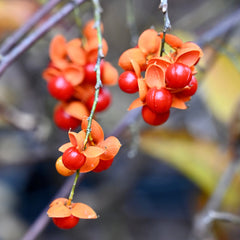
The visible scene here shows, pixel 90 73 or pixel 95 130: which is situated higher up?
pixel 90 73

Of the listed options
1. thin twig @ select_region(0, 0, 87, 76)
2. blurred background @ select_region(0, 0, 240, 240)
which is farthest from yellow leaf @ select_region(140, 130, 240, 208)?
thin twig @ select_region(0, 0, 87, 76)

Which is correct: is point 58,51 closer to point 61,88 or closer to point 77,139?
point 61,88

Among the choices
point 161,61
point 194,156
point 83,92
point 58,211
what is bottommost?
point 58,211

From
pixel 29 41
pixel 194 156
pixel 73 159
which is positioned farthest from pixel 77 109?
pixel 194 156

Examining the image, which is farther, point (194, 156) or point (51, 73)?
point (194, 156)

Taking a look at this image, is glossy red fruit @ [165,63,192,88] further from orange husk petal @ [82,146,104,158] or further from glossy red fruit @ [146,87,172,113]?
orange husk petal @ [82,146,104,158]

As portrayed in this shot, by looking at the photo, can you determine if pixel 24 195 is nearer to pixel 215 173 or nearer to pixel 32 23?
pixel 215 173
